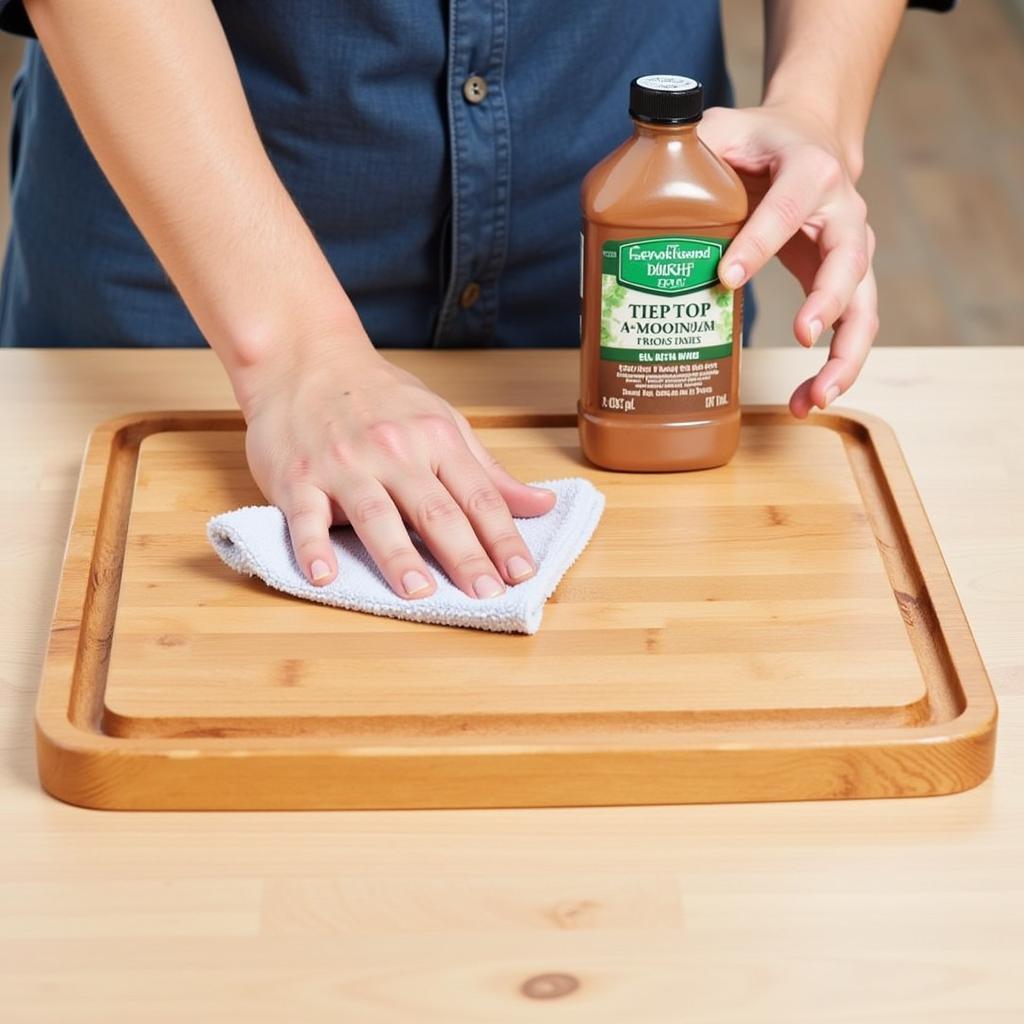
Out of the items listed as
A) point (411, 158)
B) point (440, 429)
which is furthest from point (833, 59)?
point (440, 429)

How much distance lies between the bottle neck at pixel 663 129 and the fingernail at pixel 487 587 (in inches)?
10.5

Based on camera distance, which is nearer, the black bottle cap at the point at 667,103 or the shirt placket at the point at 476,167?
the black bottle cap at the point at 667,103

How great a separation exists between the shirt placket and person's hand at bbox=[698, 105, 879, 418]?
0.19 metres

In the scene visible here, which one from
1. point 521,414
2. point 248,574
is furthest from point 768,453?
point 248,574

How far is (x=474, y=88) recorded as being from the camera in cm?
113

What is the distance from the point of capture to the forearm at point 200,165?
95 centimetres

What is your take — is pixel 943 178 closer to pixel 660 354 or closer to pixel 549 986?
pixel 660 354

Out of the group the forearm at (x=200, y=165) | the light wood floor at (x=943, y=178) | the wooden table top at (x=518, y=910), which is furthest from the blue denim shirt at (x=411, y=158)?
the light wood floor at (x=943, y=178)

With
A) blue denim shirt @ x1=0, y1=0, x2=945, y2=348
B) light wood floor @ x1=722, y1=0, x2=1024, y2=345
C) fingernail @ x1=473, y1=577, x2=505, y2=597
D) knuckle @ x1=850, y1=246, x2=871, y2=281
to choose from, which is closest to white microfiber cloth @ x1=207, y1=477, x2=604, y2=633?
fingernail @ x1=473, y1=577, x2=505, y2=597

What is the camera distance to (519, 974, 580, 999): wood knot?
64 cm

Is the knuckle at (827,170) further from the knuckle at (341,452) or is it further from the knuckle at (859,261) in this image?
the knuckle at (341,452)

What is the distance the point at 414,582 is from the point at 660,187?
0.86 ft

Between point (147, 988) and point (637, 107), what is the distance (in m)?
0.53

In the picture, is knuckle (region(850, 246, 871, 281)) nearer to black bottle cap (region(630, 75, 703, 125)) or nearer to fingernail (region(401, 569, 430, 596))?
black bottle cap (region(630, 75, 703, 125))
